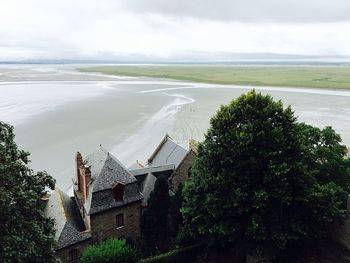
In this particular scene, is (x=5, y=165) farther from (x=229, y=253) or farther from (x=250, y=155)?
(x=229, y=253)

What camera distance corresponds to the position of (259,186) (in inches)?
987

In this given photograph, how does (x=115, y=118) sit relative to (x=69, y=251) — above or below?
above

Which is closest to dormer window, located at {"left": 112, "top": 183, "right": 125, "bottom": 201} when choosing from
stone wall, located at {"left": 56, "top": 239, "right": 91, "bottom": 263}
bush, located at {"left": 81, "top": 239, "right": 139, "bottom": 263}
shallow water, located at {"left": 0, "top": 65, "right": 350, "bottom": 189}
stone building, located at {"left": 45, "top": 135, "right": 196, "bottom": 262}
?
stone building, located at {"left": 45, "top": 135, "right": 196, "bottom": 262}

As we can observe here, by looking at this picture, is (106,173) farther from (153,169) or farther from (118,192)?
(153,169)

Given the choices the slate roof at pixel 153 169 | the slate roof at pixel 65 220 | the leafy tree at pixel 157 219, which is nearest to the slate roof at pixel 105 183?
Result: the slate roof at pixel 65 220

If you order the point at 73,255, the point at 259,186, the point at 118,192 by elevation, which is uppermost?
the point at 259,186

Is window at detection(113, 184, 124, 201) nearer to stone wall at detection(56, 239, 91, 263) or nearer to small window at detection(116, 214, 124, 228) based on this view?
small window at detection(116, 214, 124, 228)

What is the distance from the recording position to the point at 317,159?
1128 inches

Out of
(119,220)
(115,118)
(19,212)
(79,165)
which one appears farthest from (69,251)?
(115,118)

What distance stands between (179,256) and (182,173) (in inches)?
389

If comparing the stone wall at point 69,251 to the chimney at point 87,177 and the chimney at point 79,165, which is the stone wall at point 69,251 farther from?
the chimney at point 79,165

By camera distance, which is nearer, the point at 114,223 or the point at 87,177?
the point at 87,177

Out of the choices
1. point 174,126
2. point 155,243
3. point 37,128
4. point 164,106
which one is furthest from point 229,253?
point 164,106

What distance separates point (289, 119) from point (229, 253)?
12.3 m
